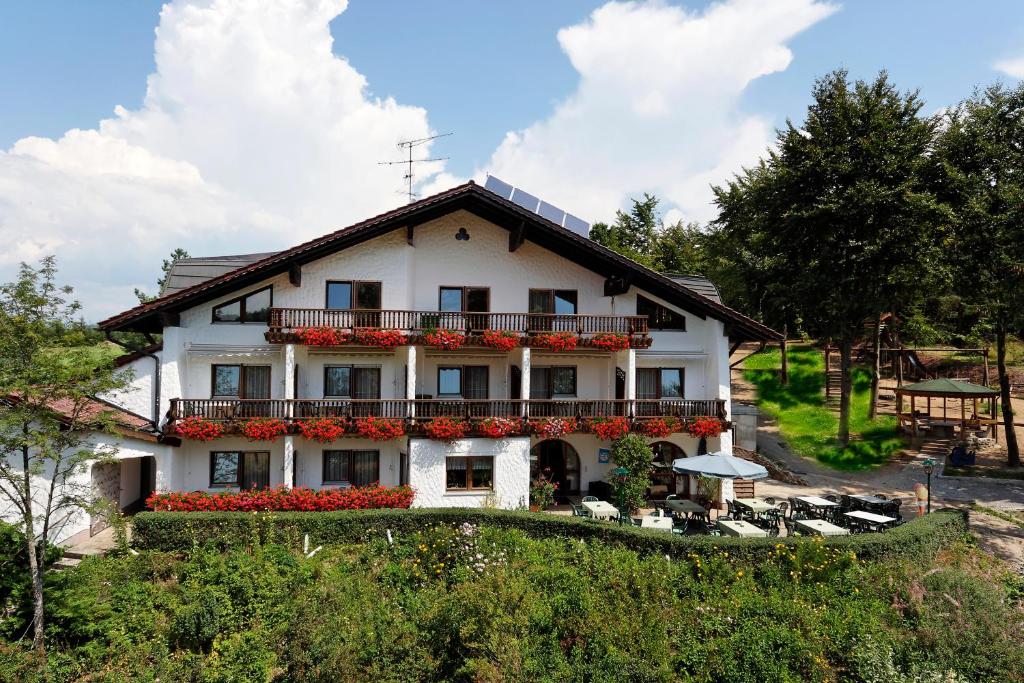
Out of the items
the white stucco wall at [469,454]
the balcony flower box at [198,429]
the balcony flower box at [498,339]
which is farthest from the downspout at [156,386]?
the balcony flower box at [498,339]

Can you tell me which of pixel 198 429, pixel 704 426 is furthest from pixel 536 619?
pixel 198 429

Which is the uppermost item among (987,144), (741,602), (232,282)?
(987,144)

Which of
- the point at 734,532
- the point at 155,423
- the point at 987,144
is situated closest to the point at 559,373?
the point at 734,532

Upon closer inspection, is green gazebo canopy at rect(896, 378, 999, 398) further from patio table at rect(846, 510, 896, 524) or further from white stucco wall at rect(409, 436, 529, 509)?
white stucco wall at rect(409, 436, 529, 509)

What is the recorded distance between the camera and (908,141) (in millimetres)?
26453

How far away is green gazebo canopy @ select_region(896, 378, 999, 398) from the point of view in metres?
26.8

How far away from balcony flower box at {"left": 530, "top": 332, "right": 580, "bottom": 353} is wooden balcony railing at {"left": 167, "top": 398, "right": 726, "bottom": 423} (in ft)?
6.19

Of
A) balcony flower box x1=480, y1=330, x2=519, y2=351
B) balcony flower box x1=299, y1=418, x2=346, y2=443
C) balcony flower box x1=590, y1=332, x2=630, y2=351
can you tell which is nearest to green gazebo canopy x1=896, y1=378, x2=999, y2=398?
balcony flower box x1=590, y1=332, x2=630, y2=351

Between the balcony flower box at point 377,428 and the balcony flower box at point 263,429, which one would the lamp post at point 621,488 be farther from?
the balcony flower box at point 263,429

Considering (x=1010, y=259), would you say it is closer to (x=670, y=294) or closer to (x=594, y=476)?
(x=670, y=294)

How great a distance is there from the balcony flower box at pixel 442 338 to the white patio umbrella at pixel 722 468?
A: 8140 mm

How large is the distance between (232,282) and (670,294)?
1508 centimetres

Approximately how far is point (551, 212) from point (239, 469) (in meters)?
14.1

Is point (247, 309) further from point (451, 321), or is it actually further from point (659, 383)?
point (659, 383)
